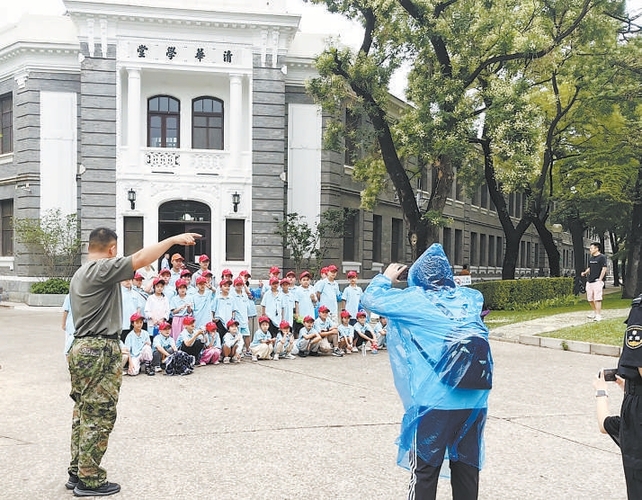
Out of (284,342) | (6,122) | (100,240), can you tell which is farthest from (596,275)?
(6,122)

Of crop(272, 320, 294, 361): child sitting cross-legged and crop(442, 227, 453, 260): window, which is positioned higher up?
crop(442, 227, 453, 260): window

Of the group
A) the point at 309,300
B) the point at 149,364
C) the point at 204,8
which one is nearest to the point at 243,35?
the point at 204,8

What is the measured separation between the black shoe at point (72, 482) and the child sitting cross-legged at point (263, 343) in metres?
6.48

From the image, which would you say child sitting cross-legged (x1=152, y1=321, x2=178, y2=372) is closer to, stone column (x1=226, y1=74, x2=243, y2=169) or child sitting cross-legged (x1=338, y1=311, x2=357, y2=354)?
child sitting cross-legged (x1=338, y1=311, x2=357, y2=354)

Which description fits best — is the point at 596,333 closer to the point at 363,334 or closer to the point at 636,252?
the point at 363,334

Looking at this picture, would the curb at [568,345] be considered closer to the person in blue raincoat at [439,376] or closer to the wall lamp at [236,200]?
the person in blue raincoat at [439,376]

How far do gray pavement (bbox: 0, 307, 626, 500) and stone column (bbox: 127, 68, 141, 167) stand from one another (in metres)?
12.4

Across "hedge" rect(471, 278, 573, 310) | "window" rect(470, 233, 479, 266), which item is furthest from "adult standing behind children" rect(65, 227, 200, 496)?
"window" rect(470, 233, 479, 266)

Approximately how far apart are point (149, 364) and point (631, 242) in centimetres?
2107

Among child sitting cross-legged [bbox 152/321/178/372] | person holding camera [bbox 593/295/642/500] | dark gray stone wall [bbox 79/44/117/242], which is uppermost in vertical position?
dark gray stone wall [bbox 79/44/117/242]

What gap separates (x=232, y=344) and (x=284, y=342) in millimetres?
1134

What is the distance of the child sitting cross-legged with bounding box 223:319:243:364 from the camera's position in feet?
35.7

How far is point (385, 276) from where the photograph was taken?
4.08 m

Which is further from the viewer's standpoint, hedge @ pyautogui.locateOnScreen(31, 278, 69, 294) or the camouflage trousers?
hedge @ pyautogui.locateOnScreen(31, 278, 69, 294)
